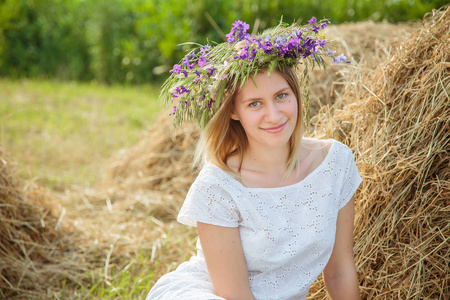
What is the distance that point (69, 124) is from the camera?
702 cm

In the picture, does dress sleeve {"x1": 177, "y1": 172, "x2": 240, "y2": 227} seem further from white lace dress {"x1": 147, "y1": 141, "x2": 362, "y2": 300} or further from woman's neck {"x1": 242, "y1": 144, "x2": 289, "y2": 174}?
woman's neck {"x1": 242, "y1": 144, "x2": 289, "y2": 174}

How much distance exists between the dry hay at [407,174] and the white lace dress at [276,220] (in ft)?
1.16

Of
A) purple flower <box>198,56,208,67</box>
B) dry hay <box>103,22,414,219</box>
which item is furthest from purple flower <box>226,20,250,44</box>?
dry hay <box>103,22,414,219</box>

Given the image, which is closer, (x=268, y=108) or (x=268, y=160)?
(x=268, y=108)

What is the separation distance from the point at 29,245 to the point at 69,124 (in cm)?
385

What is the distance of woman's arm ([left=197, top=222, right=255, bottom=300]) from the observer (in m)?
2.18

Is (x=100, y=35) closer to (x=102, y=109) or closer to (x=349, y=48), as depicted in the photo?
(x=102, y=109)

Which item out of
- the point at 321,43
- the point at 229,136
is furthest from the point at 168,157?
the point at 321,43

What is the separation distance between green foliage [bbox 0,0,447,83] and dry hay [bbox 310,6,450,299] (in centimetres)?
562

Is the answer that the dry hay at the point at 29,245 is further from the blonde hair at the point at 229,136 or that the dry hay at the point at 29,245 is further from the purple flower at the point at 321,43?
the purple flower at the point at 321,43

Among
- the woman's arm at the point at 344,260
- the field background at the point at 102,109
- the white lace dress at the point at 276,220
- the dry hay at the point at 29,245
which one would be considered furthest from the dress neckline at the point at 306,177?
the dry hay at the point at 29,245

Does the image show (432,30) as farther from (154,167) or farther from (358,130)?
(154,167)

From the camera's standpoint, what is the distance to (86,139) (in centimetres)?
652

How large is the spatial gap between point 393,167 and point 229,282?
1032 millimetres
